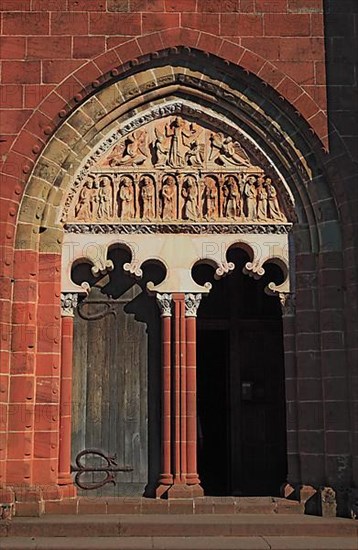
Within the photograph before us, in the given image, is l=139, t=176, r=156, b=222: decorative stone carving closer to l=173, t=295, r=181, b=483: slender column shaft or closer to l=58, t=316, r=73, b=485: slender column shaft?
l=173, t=295, r=181, b=483: slender column shaft

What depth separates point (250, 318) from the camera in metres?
12.7

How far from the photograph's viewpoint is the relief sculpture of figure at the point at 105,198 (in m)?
10.8

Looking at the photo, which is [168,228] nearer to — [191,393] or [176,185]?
[176,185]

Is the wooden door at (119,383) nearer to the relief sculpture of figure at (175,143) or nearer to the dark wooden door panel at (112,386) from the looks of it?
the dark wooden door panel at (112,386)

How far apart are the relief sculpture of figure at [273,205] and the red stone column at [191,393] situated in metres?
1.56

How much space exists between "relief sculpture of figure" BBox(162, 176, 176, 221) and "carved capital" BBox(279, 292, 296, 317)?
6.18ft

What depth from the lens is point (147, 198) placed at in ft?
35.5

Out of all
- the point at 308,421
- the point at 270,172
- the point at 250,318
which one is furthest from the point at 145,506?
the point at 270,172

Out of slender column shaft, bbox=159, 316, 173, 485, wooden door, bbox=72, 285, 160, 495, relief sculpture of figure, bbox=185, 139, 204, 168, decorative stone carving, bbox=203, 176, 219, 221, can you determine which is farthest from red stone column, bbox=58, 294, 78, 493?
relief sculpture of figure, bbox=185, 139, 204, 168

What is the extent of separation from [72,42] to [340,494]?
705 cm

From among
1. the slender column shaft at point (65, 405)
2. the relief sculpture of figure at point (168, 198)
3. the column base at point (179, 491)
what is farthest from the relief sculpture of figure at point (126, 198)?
the column base at point (179, 491)

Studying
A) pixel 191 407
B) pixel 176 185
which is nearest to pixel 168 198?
pixel 176 185
